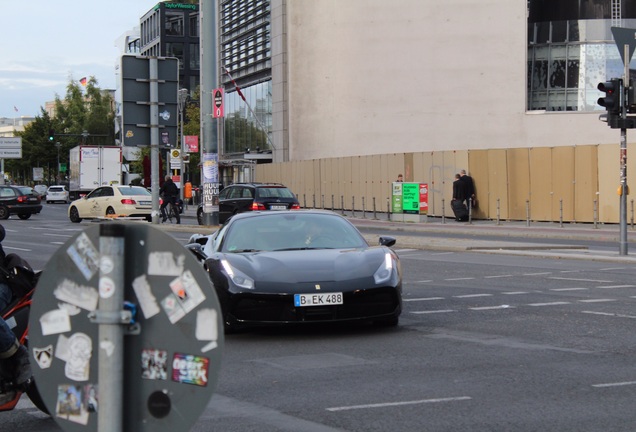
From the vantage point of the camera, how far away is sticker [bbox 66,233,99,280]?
3248 millimetres

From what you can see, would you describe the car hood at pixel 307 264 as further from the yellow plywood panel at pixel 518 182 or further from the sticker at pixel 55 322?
the yellow plywood panel at pixel 518 182

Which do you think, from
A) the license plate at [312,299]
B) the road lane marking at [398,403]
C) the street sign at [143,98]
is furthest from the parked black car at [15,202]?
the road lane marking at [398,403]

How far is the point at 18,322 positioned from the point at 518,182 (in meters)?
35.3

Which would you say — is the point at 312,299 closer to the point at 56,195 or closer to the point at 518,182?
the point at 518,182

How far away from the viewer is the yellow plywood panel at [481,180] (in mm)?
41875

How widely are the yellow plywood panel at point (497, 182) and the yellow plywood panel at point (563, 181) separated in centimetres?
251

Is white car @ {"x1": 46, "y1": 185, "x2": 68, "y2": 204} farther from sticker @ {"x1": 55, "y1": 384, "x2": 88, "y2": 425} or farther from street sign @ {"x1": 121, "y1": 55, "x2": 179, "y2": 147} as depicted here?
sticker @ {"x1": 55, "y1": 384, "x2": 88, "y2": 425}

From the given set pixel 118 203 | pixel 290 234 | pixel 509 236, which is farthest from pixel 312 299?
pixel 118 203

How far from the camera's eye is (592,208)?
121 feet

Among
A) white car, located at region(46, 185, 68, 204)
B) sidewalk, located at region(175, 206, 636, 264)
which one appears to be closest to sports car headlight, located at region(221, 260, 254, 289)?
sidewalk, located at region(175, 206, 636, 264)

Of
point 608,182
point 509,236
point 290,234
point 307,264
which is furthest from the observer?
point 608,182

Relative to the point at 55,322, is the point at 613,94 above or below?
above

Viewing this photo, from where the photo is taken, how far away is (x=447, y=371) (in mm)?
8469

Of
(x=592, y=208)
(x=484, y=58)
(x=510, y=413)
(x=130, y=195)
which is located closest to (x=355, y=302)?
(x=510, y=413)
